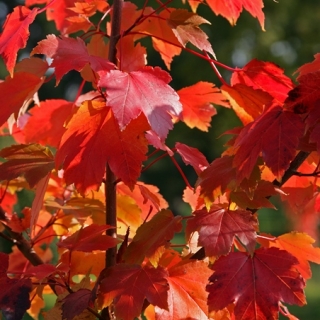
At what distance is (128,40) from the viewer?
100 cm

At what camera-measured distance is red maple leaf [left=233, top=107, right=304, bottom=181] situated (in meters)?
0.77

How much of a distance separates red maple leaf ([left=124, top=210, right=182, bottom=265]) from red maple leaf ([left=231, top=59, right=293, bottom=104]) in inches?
8.1

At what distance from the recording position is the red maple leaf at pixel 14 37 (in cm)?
84

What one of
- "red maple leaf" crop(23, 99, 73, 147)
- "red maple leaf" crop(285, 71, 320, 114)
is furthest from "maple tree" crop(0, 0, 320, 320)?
"red maple leaf" crop(23, 99, 73, 147)

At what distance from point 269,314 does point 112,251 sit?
0.24 m

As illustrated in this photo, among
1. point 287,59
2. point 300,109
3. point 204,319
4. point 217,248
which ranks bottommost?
point 287,59

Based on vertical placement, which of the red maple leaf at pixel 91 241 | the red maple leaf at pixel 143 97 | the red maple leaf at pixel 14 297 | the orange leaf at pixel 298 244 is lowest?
the orange leaf at pixel 298 244

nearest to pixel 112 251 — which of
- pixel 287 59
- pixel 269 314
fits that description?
pixel 269 314

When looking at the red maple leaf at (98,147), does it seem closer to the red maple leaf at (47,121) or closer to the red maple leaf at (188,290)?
the red maple leaf at (188,290)

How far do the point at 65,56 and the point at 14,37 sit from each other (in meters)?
0.08

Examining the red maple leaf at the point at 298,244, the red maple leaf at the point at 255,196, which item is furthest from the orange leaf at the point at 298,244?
the red maple leaf at the point at 255,196

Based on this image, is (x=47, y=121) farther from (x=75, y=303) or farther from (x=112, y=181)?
(x=75, y=303)

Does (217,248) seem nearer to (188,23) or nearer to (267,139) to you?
(267,139)

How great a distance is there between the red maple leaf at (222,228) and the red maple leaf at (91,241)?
10 cm
